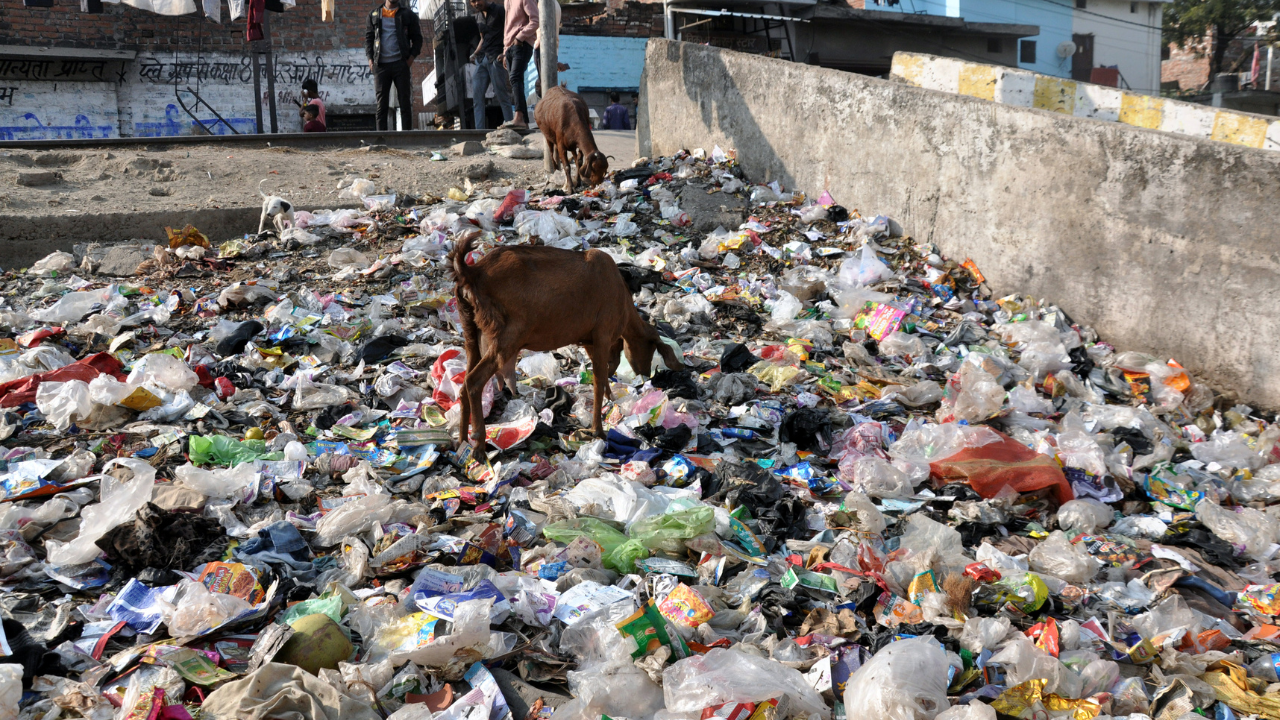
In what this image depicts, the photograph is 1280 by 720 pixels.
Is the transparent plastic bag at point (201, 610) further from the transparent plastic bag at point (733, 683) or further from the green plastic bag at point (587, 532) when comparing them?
the transparent plastic bag at point (733, 683)

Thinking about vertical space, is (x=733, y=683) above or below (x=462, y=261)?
below

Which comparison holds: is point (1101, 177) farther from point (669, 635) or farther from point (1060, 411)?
point (669, 635)

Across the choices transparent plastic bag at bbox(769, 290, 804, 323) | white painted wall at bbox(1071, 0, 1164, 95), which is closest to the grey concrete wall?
transparent plastic bag at bbox(769, 290, 804, 323)

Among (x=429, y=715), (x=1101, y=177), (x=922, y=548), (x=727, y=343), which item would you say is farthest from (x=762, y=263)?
(x=429, y=715)

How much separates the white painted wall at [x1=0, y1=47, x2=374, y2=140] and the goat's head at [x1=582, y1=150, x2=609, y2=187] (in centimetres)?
1202

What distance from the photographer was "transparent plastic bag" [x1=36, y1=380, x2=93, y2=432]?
4.12m

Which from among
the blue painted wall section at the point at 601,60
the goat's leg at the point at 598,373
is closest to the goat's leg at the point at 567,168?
the goat's leg at the point at 598,373

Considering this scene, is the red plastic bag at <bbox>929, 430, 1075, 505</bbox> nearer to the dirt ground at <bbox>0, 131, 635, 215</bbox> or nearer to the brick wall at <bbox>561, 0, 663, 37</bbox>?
the dirt ground at <bbox>0, 131, 635, 215</bbox>

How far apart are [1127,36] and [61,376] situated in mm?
32945

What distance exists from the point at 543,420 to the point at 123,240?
485 centimetres

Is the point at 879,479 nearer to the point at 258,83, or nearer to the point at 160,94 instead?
the point at 258,83

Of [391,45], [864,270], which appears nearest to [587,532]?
[864,270]

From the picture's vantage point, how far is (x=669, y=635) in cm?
273

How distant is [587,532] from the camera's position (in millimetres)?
3334
